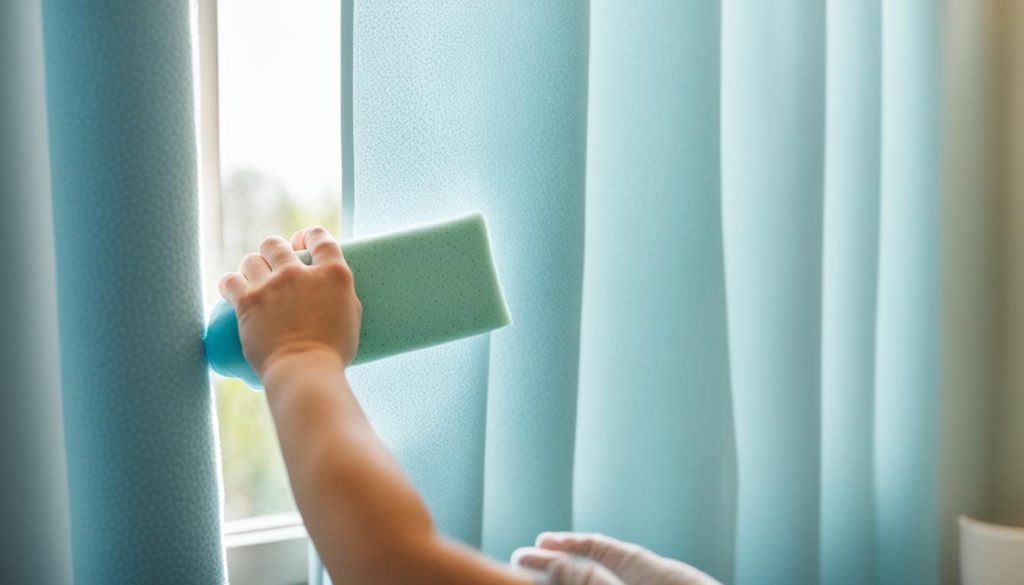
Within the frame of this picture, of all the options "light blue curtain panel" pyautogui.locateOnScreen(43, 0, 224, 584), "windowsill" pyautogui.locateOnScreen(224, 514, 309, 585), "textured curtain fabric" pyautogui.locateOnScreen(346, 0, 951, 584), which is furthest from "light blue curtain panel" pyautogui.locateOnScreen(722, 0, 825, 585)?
"light blue curtain panel" pyautogui.locateOnScreen(43, 0, 224, 584)

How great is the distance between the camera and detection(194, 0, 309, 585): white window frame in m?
0.88

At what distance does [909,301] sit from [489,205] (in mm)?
670

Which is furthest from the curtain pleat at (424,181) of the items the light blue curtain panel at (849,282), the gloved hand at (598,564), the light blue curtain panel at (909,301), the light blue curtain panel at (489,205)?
the light blue curtain panel at (909,301)

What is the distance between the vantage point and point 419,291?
69 cm

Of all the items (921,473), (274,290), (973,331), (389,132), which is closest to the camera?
(274,290)

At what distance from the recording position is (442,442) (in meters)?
0.79

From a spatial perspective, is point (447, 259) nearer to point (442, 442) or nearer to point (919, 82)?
point (442, 442)

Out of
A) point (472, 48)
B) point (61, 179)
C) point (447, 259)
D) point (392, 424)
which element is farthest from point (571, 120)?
point (61, 179)

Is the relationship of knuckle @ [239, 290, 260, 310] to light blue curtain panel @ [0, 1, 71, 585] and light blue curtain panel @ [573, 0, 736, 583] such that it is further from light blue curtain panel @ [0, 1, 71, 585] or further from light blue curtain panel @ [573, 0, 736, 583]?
light blue curtain panel @ [573, 0, 736, 583]

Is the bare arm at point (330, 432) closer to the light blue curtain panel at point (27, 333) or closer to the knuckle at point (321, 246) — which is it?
the knuckle at point (321, 246)

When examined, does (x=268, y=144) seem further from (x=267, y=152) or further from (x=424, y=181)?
(x=424, y=181)

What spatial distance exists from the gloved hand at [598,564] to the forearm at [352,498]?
8 cm

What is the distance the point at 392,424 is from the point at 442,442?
0.05m

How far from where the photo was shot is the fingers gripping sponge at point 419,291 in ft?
2.19
